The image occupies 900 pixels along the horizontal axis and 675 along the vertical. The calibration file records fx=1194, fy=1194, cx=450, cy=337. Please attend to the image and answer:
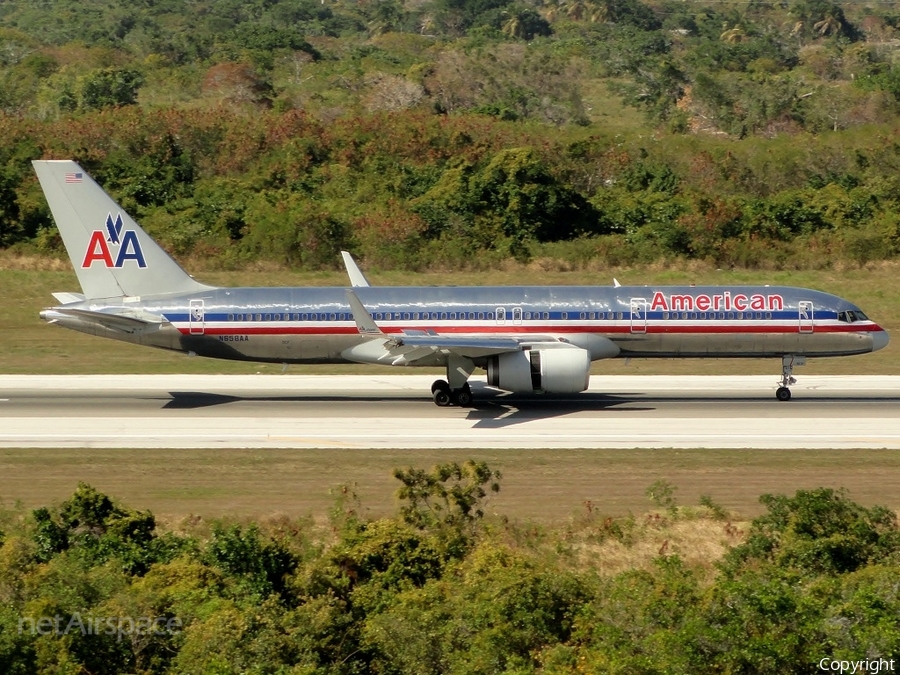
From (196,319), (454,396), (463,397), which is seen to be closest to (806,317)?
(463,397)

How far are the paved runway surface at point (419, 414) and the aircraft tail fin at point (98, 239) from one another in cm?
421

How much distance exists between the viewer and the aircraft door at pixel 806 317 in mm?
42719

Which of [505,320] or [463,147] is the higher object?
[463,147]

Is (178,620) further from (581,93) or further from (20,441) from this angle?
(581,93)

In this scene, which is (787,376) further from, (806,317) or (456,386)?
(456,386)

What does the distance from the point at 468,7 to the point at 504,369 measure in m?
136

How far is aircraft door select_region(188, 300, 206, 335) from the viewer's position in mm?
42188

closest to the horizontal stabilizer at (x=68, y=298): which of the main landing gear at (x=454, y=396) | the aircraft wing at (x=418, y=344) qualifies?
the aircraft wing at (x=418, y=344)

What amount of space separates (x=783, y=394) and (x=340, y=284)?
2892cm

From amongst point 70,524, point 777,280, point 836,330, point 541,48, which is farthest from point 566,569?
point 541,48

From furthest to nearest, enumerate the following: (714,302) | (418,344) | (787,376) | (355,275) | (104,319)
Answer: (355,275) < (787,376) < (714,302) < (104,319) < (418,344)

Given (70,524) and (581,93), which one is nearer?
(70,524)

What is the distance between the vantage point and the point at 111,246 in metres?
A: 42.5

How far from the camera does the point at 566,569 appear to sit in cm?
2573
